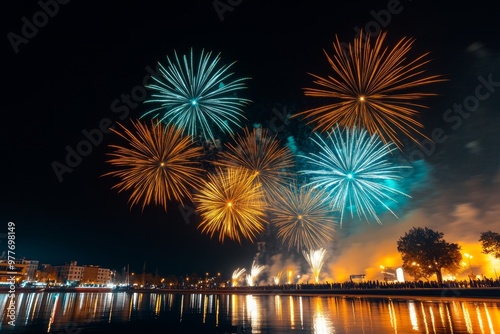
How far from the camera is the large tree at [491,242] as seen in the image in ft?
164

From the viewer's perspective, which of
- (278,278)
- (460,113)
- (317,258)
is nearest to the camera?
(460,113)

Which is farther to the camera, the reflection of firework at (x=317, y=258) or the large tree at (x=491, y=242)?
the reflection of firework at (x=317, y=258)

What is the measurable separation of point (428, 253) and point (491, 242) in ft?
33.6

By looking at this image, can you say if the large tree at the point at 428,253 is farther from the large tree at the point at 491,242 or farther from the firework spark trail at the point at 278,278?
the firework spark trail at the point at 278,278

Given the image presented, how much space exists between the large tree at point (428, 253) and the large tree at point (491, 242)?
13.1 ft

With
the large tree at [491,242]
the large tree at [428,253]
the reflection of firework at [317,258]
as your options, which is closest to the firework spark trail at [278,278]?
the reflection of firework at [317,258]

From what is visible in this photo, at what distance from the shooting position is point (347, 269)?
7425 cm

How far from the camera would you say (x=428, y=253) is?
5156cm

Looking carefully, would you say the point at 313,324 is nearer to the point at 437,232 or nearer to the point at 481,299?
the point at 481,299

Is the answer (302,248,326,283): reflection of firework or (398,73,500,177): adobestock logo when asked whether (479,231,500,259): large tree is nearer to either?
(398,73,500,177): adobestock logo

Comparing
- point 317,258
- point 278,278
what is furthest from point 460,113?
point 278,278

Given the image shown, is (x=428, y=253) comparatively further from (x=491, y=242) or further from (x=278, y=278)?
(x=278, y=278)

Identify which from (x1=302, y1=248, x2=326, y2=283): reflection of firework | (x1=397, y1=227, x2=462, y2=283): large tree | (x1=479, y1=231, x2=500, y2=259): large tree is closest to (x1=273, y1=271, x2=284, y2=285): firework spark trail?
(x1=302, y1=248, x2=326, y2=283): reflection of firework

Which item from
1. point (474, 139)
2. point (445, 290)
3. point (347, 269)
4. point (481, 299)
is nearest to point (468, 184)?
point (474, 139)
